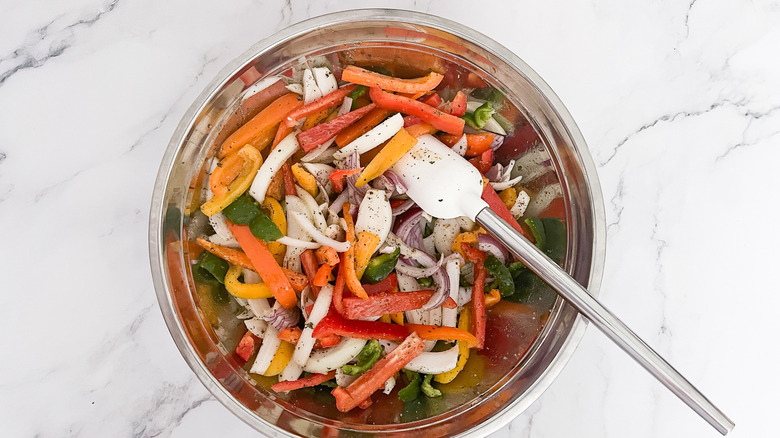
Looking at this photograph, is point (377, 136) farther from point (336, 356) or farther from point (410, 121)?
point (336, 356)

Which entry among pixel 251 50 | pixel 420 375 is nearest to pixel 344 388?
pixel 420 375

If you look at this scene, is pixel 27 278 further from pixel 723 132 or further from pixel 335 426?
pixel 723 132

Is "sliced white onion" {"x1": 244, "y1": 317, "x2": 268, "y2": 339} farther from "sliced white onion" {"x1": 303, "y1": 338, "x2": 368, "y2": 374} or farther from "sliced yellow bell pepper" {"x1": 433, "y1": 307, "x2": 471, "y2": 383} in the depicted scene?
"sliced yellow bell pepper" {"x1": 433, "y1": 307, "x2": 471, "y2": 383}

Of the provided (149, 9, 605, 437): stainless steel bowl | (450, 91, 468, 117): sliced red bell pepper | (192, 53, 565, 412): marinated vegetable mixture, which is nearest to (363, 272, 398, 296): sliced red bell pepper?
(192, 53, 565, 412): marinated vegetable mixture

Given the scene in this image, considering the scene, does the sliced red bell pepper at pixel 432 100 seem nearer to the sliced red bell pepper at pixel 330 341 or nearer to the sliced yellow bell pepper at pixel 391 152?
the sliced yellow bell pepper at pixel 391 152

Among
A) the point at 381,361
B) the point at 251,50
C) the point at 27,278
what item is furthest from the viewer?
the point at 27,278

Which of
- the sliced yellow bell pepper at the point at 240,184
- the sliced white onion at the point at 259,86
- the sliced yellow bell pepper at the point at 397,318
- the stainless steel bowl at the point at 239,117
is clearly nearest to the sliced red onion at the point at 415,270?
the sliced yellow bell pepper at the point at 397,318

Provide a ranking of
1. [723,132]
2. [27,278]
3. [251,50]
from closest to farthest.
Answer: [251,50], [27,278], [723,132]
